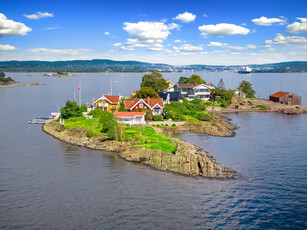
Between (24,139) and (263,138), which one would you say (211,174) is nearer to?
(263,138)

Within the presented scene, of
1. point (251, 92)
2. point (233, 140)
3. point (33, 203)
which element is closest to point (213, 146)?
point (233, 140)

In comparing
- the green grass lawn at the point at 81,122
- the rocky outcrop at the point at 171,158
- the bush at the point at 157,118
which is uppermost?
the bush at the point at 157,118

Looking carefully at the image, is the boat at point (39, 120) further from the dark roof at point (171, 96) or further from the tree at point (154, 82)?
the tree at point (154, 82)

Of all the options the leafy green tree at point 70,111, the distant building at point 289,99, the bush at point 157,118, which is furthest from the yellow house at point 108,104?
the distant building at point 289,99

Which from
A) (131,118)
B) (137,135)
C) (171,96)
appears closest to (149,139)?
(137,135)

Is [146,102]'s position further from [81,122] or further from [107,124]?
[107,124]
